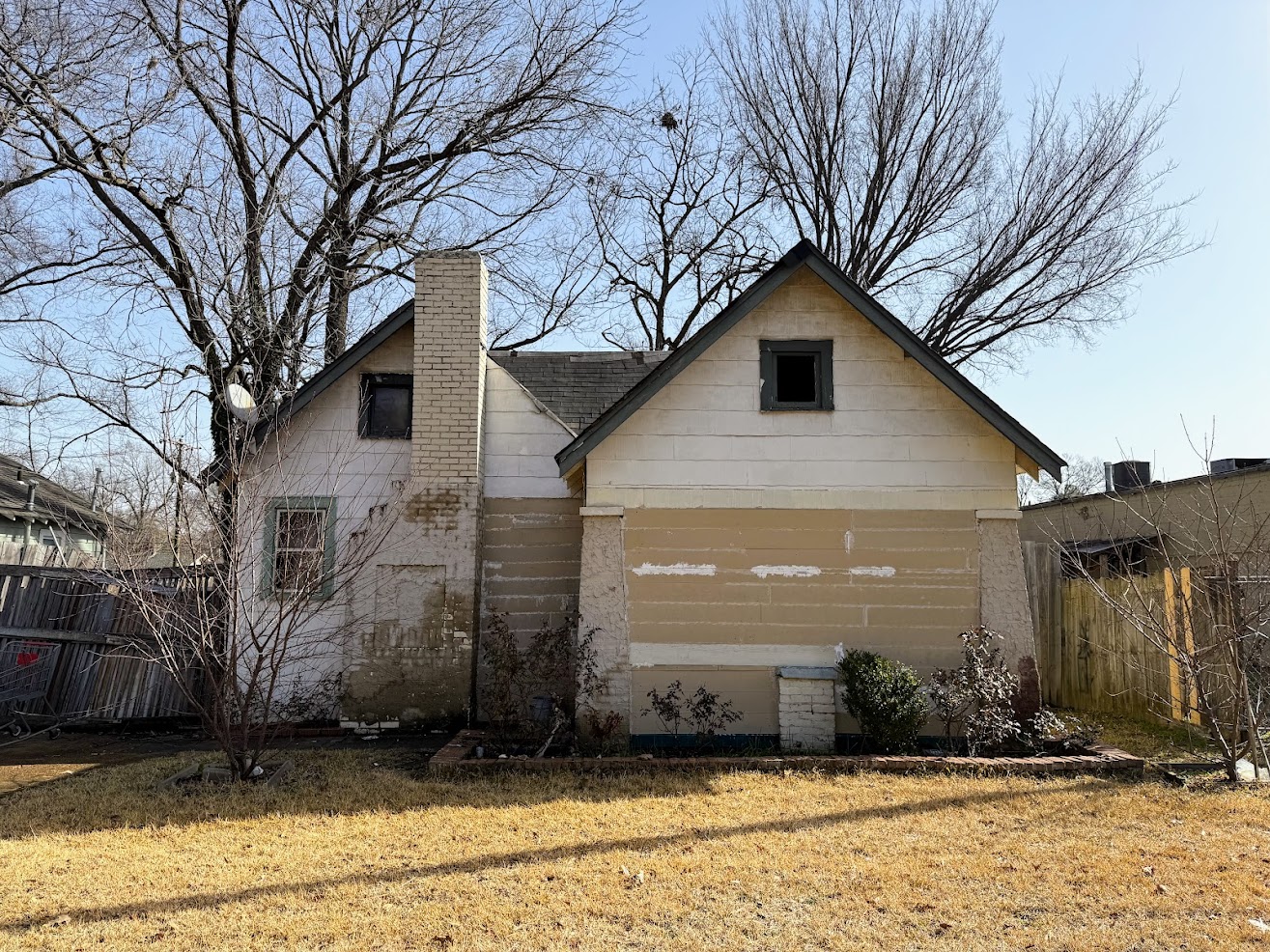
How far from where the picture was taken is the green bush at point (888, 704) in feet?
29.2

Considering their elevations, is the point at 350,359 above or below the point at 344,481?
above

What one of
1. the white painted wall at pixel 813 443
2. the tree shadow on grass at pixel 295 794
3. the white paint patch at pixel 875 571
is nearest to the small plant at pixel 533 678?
the tree shadow on grass at pixel 295 794

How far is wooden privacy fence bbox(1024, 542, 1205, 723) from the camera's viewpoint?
980 cm

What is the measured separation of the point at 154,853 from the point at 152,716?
5.90 metres

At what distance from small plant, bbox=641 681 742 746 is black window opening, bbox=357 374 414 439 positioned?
5027mm

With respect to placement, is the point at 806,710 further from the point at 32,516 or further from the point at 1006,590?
the point at 32,516

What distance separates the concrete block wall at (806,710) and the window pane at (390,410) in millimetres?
5980

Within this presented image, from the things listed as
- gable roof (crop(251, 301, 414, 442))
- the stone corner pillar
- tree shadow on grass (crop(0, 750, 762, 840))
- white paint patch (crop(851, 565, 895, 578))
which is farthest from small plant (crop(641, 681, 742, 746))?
gable roof (crop(251, 301, 414, 442))

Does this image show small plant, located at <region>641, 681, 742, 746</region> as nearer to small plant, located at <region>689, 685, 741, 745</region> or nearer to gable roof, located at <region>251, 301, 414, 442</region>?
small plant, located at <region>689, 685, 741, 745</region>

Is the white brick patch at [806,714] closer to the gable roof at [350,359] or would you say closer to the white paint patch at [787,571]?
the white paint patch at [787,571]

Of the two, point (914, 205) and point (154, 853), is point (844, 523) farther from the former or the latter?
point (914, 205)

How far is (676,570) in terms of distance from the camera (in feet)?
32.0

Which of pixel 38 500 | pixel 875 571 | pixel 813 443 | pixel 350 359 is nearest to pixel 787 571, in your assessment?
pixel 875 571

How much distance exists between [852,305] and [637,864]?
6314 millimetres
